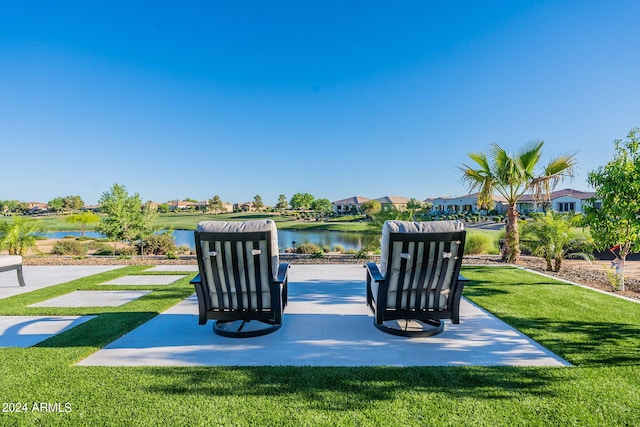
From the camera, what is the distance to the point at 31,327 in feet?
12.3

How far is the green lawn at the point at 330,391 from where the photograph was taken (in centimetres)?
200

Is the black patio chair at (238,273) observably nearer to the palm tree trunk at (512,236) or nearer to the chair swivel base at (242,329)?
the chair swivel base at (242,329)

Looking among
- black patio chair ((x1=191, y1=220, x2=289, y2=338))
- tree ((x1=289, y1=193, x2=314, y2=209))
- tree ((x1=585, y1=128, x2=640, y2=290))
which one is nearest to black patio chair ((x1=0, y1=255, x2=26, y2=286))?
black patio chair ((x1=191, y1=220, x2=289, y2=338))

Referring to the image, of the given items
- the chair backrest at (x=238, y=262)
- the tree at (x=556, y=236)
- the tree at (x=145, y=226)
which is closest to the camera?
the chair backrest at (x=238, y=262)

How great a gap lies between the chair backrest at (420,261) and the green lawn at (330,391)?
2.62 ft

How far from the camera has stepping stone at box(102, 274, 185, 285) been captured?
6.31 meters

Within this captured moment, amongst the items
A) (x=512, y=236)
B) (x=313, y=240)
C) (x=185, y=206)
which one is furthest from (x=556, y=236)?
(x=185, y=206)

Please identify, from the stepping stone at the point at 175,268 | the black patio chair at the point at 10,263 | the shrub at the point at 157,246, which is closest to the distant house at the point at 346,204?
the shrub at the point at 157,246

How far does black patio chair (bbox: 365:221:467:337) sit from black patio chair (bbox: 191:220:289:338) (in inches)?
44.3

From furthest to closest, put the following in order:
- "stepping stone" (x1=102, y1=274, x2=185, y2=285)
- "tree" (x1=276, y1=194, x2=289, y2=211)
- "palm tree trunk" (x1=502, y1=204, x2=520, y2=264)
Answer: "tree" (x1=276, y1=194, x2=289, y2=211) < "palm tree trunk" (x1=502, y1=204, x2=520, y2=264) < "stepping stone" (x1=102, y1=274, x2=185, y2=285)

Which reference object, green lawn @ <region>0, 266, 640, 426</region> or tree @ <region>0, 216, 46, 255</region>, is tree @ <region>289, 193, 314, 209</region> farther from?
green lawn @ <region>0, 266, 640, 426</region>

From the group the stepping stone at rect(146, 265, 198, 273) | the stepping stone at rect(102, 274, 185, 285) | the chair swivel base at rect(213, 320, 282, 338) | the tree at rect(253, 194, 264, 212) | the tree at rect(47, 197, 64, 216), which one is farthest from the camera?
the tree at rect(253, 194, 264, 212)

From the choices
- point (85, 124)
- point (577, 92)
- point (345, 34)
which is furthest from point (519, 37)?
point (85, 124)

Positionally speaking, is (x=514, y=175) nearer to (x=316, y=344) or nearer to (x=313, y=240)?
(x=316, y=344)
